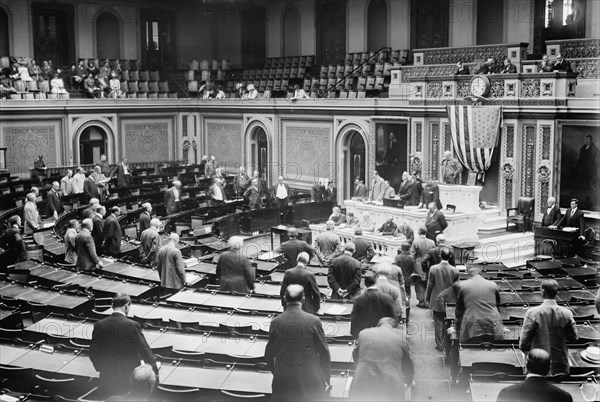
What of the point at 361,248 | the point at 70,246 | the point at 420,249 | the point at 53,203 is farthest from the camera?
the point at 53,203

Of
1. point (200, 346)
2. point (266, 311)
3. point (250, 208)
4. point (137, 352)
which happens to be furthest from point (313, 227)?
point (137, 352)

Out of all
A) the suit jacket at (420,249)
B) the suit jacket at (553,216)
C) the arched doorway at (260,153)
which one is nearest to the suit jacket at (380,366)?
the suit jacket at (420,249)

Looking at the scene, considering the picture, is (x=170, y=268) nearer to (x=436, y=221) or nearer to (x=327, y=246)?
(x=327, y=246)

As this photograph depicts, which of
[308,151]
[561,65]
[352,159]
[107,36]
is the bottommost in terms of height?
[352,159]

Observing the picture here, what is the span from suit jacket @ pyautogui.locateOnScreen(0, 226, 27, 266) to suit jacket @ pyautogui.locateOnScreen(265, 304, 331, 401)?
855cm

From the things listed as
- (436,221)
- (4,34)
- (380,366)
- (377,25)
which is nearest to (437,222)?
(436,221)

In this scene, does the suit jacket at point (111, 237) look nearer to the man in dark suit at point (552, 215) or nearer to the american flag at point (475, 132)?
the man in dark suit at point (552, 215)

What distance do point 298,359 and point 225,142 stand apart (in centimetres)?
2472

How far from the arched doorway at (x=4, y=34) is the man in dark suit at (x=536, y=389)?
29.6 meters

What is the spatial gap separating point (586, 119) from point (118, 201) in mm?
12929

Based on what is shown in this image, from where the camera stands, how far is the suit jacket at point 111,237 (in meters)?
14.8

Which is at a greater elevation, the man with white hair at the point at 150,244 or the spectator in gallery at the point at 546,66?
the spectator in gallery at the point at 546,66

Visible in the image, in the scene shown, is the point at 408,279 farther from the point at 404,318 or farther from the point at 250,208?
the point at 250,208

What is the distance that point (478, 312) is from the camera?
8961 millimetres
